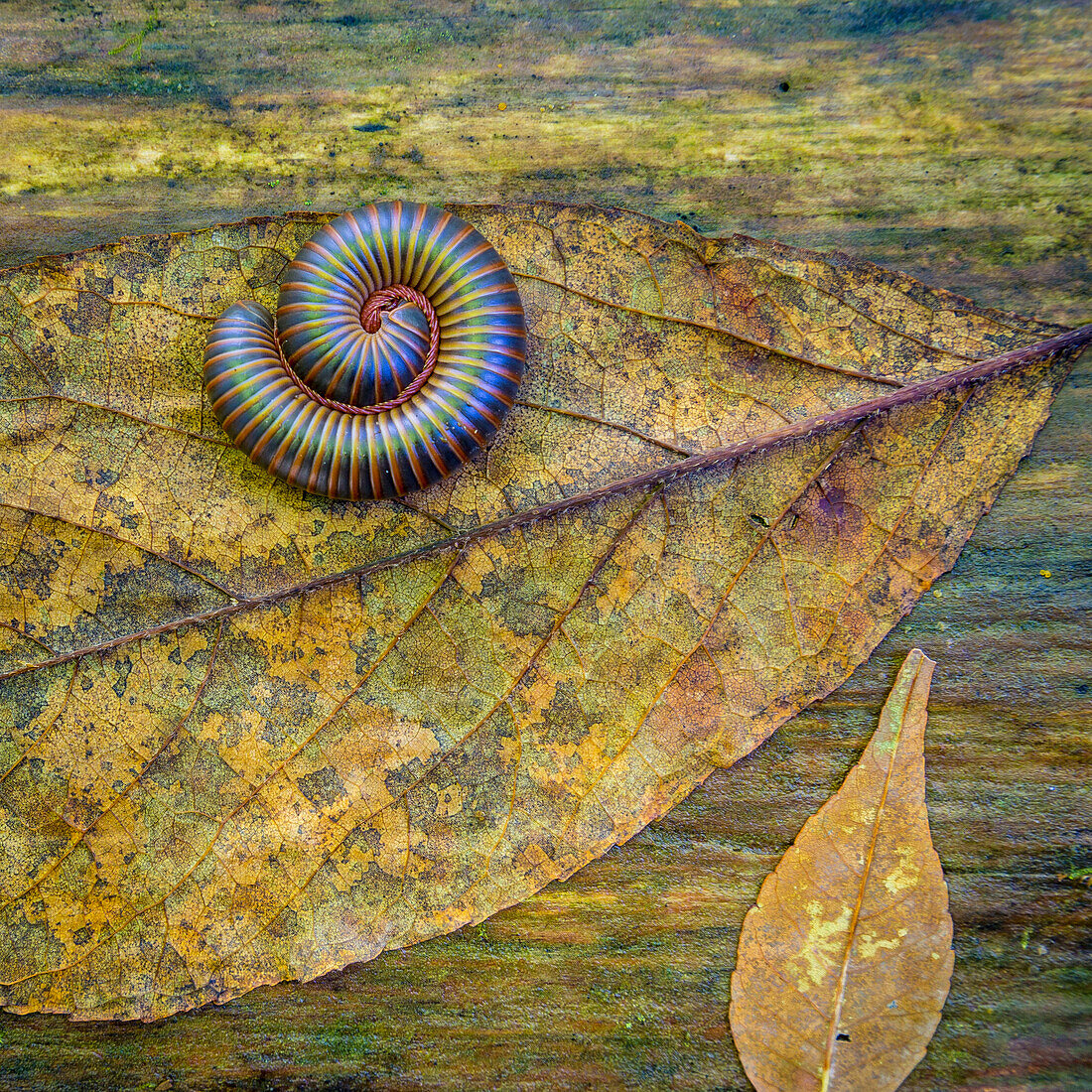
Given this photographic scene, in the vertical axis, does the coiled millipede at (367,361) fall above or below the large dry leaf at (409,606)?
above

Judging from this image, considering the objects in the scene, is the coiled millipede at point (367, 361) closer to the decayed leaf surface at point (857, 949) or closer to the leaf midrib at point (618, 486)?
the leaf midrib at point (618, 486)

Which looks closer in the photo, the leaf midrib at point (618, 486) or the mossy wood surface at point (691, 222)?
the leaf midrib at point (618, 486)

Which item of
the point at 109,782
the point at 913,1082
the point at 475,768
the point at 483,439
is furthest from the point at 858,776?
the point at 109,782

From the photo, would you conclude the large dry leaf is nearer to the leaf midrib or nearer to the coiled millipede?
the leaf midrib

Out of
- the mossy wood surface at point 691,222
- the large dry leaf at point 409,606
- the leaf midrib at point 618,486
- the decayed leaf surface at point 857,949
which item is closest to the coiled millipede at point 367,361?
the large dry leaf at point 409,606

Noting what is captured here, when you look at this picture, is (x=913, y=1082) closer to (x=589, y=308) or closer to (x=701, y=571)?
(x=701, y=571)
